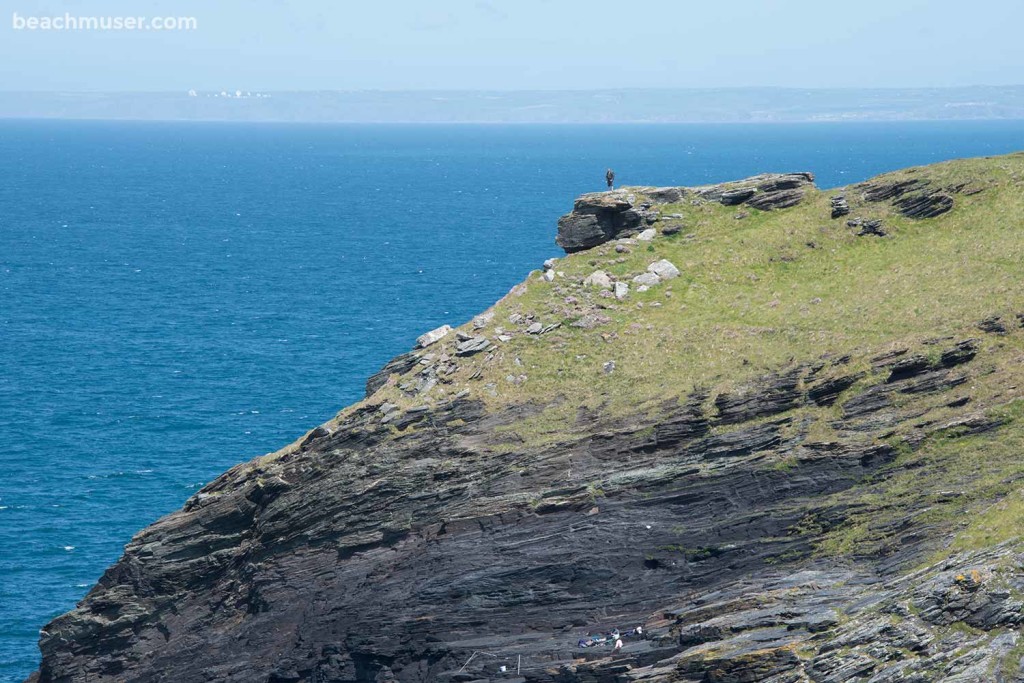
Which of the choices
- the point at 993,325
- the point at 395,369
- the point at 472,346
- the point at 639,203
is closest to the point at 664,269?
the point at 639,203

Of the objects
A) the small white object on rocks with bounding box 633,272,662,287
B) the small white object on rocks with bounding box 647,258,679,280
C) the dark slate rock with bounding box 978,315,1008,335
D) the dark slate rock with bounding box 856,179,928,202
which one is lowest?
the dark slate rock with bounding box 978,315,1008,335

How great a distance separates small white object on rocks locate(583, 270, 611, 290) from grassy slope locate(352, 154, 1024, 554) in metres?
0.39

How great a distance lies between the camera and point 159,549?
161 ft

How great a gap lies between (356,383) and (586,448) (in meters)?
48.5

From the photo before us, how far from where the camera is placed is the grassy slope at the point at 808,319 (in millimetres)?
38844

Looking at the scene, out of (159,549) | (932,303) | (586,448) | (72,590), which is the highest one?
(932,303)

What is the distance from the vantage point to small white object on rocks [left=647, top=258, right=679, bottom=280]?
175ft

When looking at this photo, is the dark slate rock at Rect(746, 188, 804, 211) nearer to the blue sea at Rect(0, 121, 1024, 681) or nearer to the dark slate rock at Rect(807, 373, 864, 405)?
the dark slate rock at Rect(807, 373, 864, 405)

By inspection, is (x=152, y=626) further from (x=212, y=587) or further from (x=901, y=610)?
(x=901, y=610)

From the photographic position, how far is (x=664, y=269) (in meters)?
53.7

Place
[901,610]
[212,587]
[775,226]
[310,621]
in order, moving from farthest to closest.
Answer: [775,226]
[212,587]
[310,621]
[901,610]

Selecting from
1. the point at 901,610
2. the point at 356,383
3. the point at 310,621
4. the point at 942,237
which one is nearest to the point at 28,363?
the point at 356,383

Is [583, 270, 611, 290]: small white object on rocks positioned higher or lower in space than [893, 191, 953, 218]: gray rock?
lower

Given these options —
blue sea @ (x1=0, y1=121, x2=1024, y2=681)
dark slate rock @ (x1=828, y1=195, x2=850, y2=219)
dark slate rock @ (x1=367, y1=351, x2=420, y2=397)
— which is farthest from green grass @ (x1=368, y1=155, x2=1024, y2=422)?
blue sea @ (x1=0, y1=121, x2=1024, y2=681)
